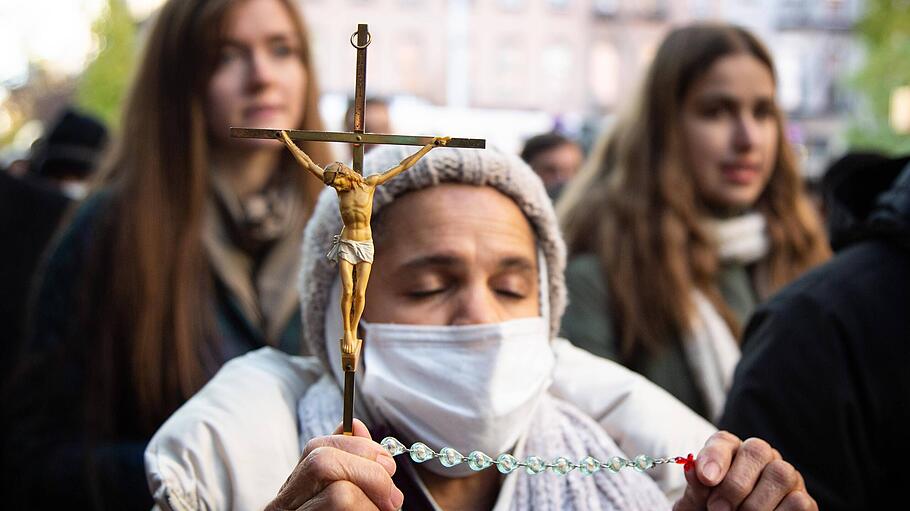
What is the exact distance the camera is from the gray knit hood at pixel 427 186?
2029 millimetres

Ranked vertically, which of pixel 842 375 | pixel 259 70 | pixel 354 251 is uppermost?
pixel 259 70

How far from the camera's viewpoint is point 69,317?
2.96 m

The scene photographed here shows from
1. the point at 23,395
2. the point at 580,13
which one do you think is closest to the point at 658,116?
the point at 23,395

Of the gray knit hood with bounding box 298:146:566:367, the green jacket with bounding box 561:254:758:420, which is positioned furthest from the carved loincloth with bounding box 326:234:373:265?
the green jacket with bounding box 561:254:758:420

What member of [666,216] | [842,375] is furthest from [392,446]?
[666,216]

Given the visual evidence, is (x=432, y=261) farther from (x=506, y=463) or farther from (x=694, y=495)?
(x=694, y=495)

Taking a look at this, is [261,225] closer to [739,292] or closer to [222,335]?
[222,335]

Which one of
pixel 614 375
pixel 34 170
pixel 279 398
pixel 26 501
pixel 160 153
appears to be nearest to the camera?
pixel 279 398

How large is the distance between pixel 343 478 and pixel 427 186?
2.56ft

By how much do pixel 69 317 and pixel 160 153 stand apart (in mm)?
636

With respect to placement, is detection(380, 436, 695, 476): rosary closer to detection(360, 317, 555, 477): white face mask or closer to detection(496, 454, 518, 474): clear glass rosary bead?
detection(496, 454, 518, 474): clear glass rosary bead

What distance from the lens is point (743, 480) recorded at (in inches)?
66.2

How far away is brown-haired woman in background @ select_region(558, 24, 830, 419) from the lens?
12.0 ft

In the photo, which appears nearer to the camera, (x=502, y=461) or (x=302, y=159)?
(x=302, y=159)
